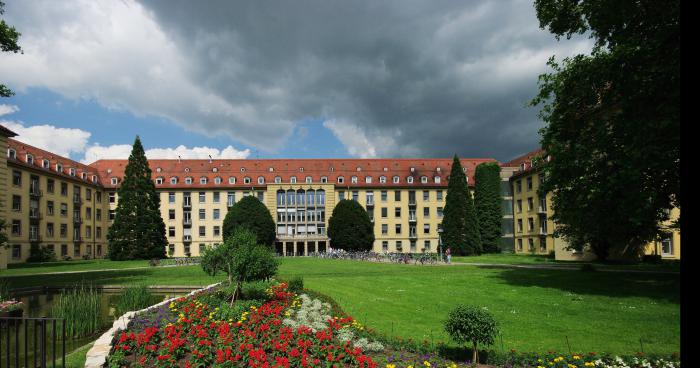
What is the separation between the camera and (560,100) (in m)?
22.2

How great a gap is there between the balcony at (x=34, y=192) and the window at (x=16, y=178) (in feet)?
6.11

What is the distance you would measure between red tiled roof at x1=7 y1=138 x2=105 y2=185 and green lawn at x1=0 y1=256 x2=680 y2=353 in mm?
38353

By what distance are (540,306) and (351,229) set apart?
4608 centimetres

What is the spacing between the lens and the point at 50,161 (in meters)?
62.3

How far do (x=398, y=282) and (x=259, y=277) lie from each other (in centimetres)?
988

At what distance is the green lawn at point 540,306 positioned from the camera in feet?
38.1

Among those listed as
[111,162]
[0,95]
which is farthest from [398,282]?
[111,162]

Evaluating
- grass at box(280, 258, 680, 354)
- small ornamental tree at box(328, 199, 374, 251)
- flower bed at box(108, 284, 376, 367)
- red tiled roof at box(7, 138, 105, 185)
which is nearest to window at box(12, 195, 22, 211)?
red tiled roof at box(7, 138, 105, 185)

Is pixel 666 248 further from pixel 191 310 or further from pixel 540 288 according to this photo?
pixel 191 310

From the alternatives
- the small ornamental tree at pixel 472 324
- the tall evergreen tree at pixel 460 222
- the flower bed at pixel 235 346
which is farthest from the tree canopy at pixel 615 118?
the tall evergreen tree at pixel 460 222

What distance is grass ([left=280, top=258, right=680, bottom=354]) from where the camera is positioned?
1155 centimetres

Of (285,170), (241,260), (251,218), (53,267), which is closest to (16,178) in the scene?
(53,267)

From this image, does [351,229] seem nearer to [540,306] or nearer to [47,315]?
[540,306]

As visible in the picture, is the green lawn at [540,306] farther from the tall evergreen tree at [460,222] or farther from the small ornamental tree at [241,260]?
the tall evergreen tree at [460,222]
